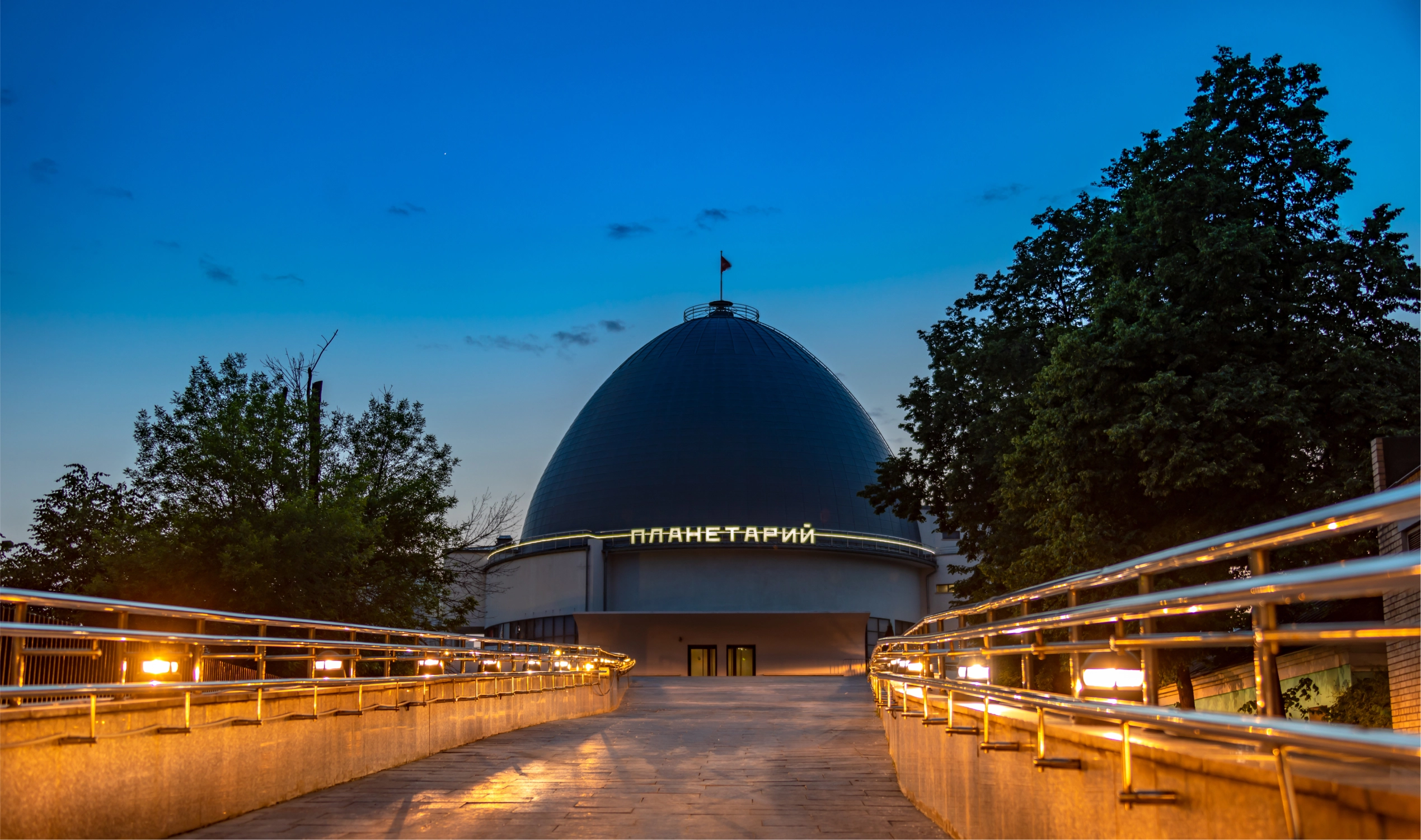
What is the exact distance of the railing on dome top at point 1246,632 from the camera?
9.81 ft

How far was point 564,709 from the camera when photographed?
72.1 feet

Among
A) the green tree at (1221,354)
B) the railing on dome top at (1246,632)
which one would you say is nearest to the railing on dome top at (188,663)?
the railing on dome top at (1246,632)

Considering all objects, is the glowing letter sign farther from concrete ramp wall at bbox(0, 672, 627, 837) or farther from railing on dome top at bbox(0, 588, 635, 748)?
concrete ramp wall at bbox(0, 672, 627, 837)

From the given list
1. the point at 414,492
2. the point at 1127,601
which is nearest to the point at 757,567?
the point at 414,492

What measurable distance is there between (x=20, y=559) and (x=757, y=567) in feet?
115

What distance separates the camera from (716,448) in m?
62.2

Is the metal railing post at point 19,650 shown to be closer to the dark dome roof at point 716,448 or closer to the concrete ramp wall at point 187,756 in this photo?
the concrete ramp wall at point 187,756

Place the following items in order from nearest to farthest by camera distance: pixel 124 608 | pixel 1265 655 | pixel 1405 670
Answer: pixel 1265 655
pixel 124 608
pixel 1405 670

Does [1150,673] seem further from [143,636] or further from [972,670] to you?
[972,670]

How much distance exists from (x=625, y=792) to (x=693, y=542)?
158 ft

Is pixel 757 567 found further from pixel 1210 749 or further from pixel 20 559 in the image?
pixel 1210 749

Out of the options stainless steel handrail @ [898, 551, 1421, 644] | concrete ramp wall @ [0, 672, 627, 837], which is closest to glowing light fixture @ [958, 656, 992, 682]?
concrete ramp wall @ [0, 672, 627, 837]

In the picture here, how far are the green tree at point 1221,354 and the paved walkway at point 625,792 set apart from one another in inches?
280

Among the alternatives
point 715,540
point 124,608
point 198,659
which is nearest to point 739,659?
point 715,540
